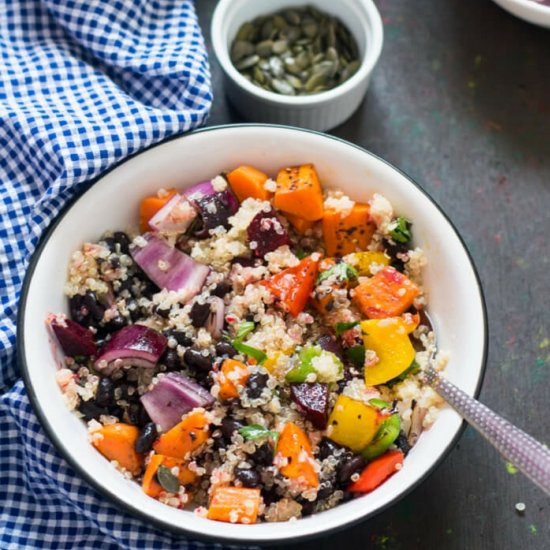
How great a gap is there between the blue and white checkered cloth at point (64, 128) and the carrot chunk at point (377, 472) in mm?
321

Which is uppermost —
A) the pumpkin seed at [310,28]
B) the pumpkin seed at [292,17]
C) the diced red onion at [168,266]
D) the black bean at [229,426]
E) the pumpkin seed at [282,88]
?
the pumpkin seed at [292,17]

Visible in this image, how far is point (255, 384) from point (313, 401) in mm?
100

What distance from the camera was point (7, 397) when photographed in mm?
1514

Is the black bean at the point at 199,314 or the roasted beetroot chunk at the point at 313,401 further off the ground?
the black bean at the point at 199,314

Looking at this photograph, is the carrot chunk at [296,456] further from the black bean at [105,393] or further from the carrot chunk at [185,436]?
the black bean at [105,393]

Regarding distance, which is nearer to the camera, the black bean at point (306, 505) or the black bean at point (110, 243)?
the black bean at point (306, 505)

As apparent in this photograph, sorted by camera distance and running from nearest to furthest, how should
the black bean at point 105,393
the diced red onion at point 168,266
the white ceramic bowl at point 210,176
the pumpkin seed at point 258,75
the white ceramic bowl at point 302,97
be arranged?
the white ceramic bowl at point 210,176 < the black bean at point 105,393 < the diced red onion at point 168,266 < the white ceramic bowl at point 302,97 < the pumpkin seed at point 258,75

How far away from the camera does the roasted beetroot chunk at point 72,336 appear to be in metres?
1.46

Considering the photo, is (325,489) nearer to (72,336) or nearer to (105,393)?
(105,393)

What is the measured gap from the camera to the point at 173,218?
157cm

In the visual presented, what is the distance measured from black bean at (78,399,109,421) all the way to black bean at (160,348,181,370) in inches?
5.2

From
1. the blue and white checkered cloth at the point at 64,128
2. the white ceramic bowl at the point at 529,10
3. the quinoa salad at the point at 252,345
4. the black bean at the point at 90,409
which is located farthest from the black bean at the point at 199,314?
the white ceramic bowl at the point at 529,10

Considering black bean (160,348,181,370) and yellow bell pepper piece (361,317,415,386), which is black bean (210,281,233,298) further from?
yellow bell pepper piece (361,317,415,386)

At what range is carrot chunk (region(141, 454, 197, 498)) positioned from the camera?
4.49 ft
